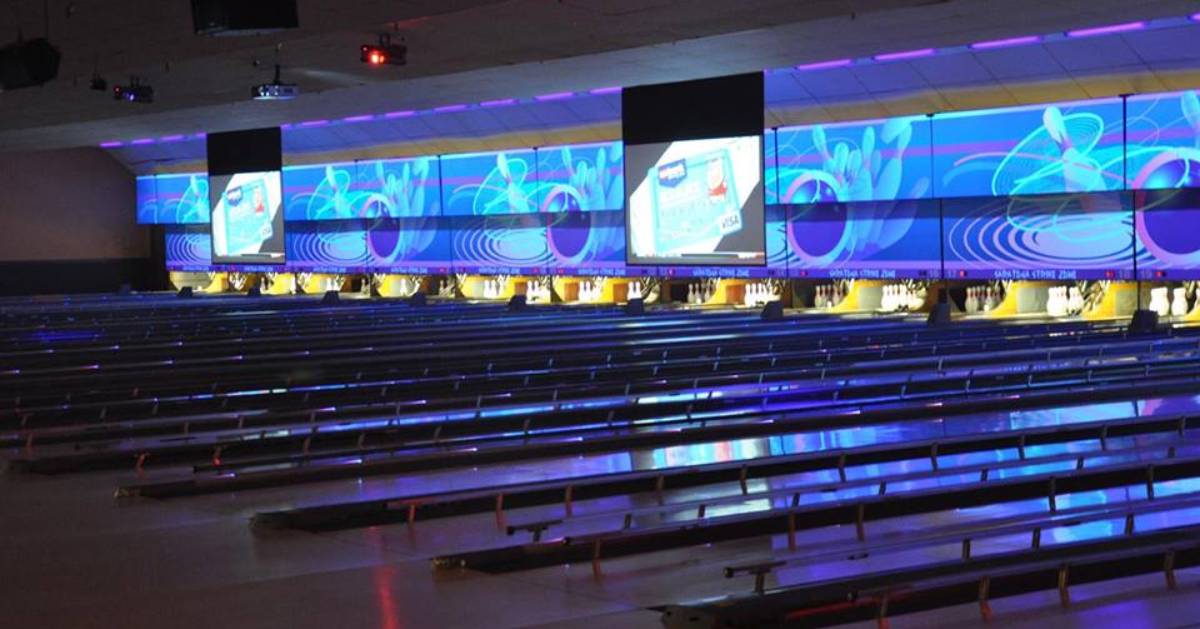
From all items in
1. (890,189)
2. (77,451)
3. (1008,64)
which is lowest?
(77,451)

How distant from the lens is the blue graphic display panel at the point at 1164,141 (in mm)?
15305

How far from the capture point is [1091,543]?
5137 millimetres

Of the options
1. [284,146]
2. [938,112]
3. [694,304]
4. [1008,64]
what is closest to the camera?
[1008,64]

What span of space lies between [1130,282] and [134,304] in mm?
15216

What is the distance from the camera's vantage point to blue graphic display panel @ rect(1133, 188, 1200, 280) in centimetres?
1553

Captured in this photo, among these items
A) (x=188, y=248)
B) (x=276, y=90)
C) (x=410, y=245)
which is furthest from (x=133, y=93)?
(x=188, y=248)

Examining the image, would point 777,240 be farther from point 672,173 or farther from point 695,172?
point 695,172

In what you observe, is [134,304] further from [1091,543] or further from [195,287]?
[1091,543]

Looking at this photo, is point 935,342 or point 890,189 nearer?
point 935,342

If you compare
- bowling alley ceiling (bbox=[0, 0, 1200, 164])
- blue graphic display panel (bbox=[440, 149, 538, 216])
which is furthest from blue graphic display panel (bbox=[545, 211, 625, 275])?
bowling alley ceiling (bbox=[0, 0, 1200, 164])

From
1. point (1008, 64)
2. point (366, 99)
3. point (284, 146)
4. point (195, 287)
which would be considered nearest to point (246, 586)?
point (1008, 64)

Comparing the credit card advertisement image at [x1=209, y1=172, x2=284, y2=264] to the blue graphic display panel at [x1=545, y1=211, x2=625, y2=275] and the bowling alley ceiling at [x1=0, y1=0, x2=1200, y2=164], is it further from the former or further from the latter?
the blue graphic display panel at [x1=545, y1=211, x2=625, y2=275]

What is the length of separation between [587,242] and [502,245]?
202cm

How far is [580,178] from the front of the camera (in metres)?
22.2
